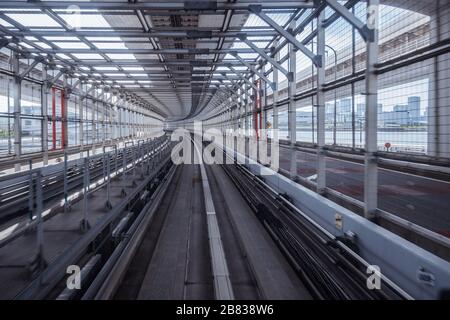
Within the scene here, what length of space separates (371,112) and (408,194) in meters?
4.71

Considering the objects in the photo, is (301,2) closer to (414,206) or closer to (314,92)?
(314,92)

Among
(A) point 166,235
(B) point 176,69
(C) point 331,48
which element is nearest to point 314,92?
(C) point 331,48

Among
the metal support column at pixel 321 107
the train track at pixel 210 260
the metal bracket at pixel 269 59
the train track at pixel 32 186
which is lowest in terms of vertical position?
the train track at pixel 210 260

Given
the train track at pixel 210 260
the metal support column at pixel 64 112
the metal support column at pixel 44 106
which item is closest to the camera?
the train track at pixel 210 260

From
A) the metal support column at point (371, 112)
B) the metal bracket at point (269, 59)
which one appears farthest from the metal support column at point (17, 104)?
the metal support column at point (371, 112)

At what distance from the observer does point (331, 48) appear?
646 cm

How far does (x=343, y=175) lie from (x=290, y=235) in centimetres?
684

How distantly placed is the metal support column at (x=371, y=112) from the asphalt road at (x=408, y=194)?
1.60m

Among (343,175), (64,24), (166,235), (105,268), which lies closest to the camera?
(105,268)

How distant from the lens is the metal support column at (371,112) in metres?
4.53

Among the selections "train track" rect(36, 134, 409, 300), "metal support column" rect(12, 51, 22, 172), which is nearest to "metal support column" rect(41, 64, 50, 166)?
"metal support column" rect(12, 51, 22, 172)

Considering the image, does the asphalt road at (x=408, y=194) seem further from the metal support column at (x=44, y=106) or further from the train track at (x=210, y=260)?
the metal support column at (x=44, y=106)

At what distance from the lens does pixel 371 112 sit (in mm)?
4590

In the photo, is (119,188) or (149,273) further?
(119,188)
